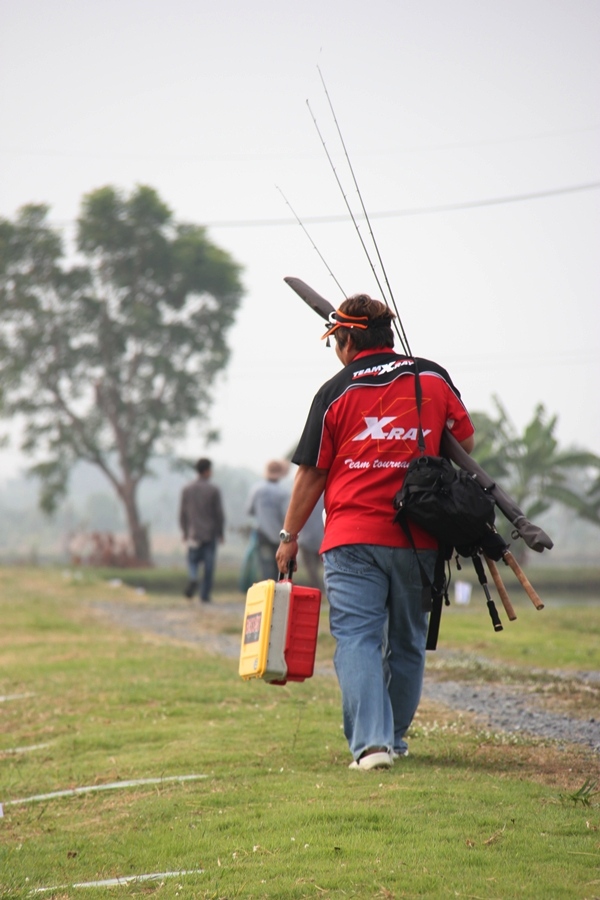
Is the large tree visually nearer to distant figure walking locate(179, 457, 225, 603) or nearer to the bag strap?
distant figure walking locate(179, 457, 225, 603)

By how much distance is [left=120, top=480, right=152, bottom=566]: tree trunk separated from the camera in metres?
43.0

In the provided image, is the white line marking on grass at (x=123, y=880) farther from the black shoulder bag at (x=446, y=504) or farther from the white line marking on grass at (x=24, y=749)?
the white line marking on grass at (x=24, y=749)

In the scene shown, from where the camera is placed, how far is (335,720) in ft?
24.8

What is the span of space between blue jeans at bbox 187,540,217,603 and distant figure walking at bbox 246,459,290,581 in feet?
6.72

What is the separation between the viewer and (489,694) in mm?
8742

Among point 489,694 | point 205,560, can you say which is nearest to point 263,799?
point 489,694

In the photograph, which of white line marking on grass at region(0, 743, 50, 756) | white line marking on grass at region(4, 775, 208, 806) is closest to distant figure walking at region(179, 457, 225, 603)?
white line marking on grass at region(0, 743, 50, 756)

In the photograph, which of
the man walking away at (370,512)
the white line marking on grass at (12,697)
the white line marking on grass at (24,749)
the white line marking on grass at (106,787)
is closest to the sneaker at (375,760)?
the man walking away at (370,512)

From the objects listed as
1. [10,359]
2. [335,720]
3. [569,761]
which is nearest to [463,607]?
[335,720]

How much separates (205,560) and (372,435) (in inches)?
516

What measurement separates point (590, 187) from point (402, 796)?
57.2ft

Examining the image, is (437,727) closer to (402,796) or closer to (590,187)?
(402,796)

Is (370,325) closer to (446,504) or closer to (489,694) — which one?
(446,504)

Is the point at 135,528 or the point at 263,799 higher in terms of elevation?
the point at 135,528
